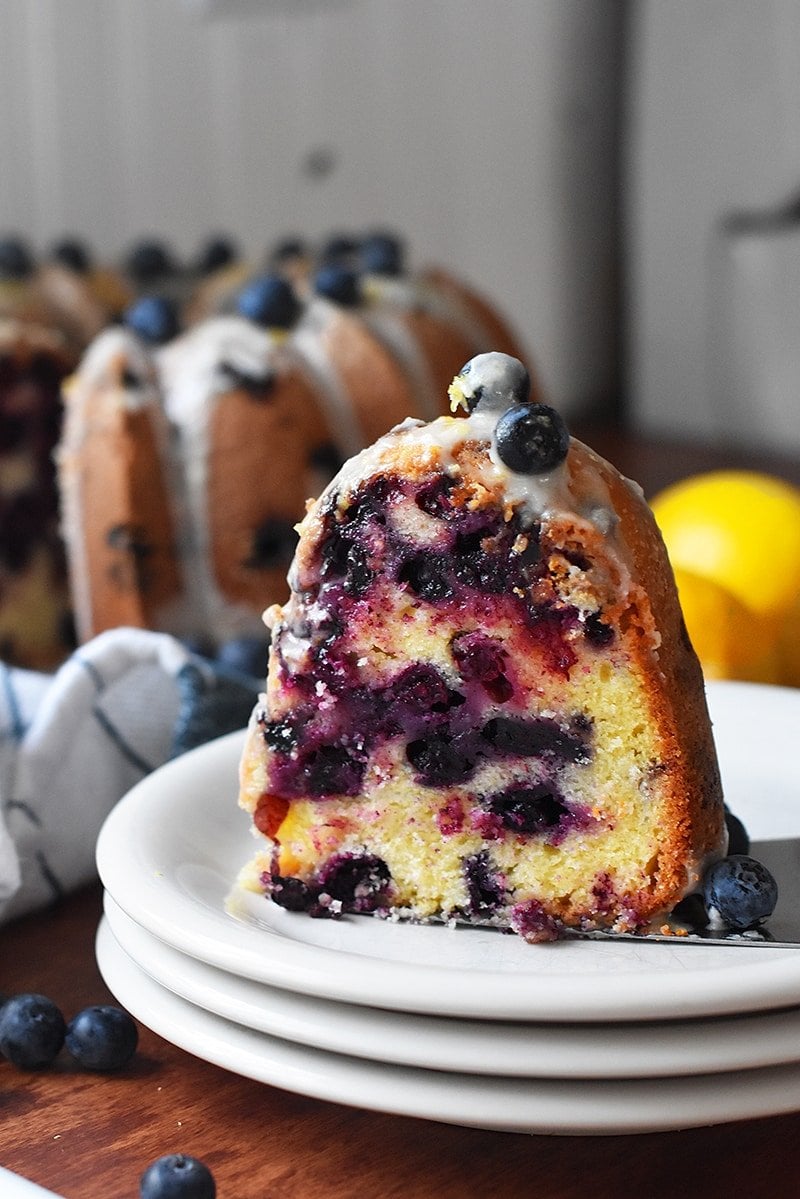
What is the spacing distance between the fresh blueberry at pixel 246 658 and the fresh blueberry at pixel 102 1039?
0.80 metres

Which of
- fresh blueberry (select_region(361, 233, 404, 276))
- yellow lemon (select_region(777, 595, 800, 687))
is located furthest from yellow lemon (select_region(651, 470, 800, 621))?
fresh blueberry (select_region(361, 233, 404, 276))

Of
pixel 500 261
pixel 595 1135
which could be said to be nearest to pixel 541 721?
pixel 595 1135

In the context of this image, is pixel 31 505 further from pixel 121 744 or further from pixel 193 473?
pixel 121 744

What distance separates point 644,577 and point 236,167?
2830 mm

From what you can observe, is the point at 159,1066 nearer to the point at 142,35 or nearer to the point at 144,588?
the point at 144,588

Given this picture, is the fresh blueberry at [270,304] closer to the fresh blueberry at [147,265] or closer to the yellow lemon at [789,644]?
the fresh blueberry at [147,265]

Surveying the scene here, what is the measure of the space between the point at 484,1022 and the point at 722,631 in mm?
833

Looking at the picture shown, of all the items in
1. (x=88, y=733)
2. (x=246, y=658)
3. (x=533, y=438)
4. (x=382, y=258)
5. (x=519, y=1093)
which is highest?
(x=533, y=438)

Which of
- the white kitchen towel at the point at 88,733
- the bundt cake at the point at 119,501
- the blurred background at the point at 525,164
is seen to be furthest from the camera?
the blurred background at the point at 525,164

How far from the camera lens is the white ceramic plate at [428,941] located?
2.85 ft

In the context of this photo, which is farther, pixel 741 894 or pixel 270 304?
pixel 270 304

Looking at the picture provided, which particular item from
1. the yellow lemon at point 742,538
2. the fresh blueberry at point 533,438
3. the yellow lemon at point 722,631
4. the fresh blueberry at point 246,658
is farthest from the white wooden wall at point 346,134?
the fresh blueberry at point 533,438

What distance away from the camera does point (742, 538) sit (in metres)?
1.85

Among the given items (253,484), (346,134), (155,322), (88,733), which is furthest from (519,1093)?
(346,134)
